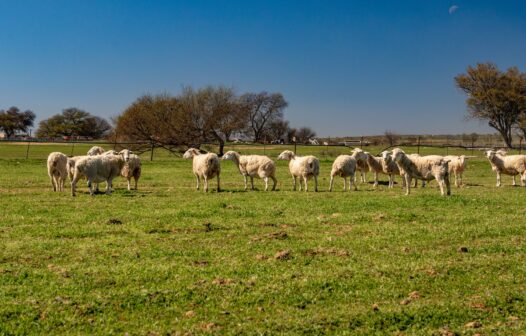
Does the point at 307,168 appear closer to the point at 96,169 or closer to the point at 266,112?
the point at 96,169

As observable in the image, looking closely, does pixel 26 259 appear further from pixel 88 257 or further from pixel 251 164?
pixel 251 164

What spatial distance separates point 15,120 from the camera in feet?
365

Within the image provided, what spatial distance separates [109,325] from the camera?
17.0ft

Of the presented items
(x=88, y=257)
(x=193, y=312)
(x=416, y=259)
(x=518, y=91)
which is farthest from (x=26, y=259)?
(x=518, y=91)

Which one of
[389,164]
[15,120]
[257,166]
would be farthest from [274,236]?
[15,120]

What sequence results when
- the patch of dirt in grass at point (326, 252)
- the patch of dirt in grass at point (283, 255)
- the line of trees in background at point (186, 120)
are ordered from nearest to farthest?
1. the patch of dirt in grass at point (283, 255)
2. the patch of dirt in grass at point (326, 252)
3. the line of trees in background at point (186, 120)

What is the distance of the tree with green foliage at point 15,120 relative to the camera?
10612 cm

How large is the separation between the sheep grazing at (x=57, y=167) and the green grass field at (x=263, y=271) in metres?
5.99

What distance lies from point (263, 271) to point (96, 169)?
11.4 meters

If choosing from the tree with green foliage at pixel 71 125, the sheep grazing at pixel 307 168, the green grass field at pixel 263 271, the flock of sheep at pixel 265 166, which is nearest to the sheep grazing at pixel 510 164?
the flock of sheep at pixel 265 166

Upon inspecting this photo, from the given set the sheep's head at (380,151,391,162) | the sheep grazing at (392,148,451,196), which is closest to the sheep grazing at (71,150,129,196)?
the sheep grazing at (392,148,451,196)

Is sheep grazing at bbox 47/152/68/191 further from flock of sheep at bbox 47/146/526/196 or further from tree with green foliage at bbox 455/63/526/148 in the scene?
tree with green foliage at bbox 455/63/526/148

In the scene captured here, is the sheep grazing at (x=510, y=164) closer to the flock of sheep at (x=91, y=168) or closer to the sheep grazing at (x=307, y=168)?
the sheep grazing at (x=307, y=168)

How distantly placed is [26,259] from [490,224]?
9190mm
